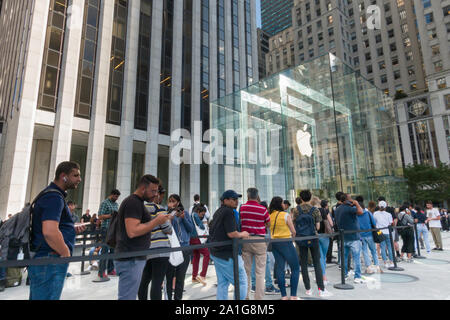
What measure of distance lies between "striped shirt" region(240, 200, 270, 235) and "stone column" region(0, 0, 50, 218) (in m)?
18.1

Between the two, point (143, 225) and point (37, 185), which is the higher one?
point (37, 185)

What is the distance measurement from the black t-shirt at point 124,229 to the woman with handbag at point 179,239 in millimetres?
1168

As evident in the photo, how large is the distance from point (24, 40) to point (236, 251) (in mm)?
25721

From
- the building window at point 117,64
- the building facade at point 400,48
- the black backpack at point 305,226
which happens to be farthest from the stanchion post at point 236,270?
the building facade at point 400,48

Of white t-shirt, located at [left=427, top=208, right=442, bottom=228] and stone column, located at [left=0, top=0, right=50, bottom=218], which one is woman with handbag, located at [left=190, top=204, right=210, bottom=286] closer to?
white t-shirt, located at [left=427, top=208, right=442, bottom=228]

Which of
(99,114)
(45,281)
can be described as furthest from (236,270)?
(99,114)

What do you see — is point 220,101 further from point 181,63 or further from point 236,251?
point 236,251

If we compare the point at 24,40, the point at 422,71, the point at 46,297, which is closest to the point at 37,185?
the point at 24,40

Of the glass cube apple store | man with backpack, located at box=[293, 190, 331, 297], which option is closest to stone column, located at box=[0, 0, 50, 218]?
the glass cube apple store

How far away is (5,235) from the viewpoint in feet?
15.7

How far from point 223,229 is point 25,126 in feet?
65.0

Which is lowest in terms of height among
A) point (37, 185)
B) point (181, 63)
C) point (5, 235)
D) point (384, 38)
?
point (5, 235)

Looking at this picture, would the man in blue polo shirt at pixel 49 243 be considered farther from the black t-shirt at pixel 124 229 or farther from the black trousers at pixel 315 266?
the black trousers at pixel 315 266

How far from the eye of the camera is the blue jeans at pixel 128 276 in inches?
119
